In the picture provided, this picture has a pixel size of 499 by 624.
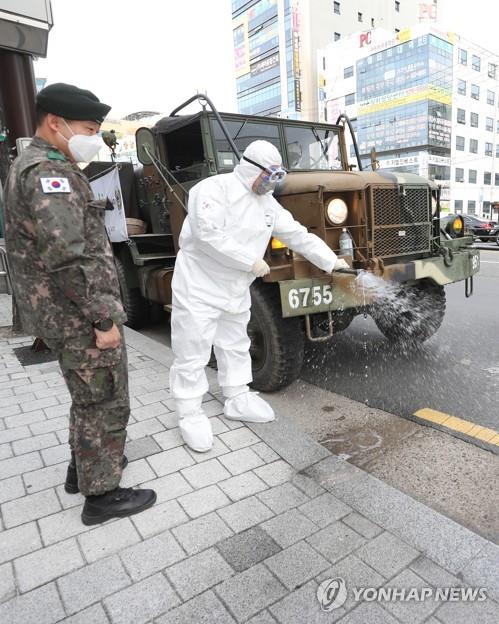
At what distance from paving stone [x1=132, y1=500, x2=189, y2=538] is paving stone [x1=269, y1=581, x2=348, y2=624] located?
629mm

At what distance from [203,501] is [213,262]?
1324 mm

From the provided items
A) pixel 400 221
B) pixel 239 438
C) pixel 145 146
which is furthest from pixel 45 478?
pixel 145 146

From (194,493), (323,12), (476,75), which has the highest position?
(323,12)

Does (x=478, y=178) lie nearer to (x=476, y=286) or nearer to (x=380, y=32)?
(x=380, y=32)

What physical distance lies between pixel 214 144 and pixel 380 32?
4949 cm

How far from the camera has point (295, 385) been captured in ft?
13.8

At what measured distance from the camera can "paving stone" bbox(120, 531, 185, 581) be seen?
1.88 meters

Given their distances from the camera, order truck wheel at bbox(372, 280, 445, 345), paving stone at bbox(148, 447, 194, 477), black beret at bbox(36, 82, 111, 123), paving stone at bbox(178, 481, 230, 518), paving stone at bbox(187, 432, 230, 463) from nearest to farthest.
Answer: black beret at bbox(36, 82, 111, 123) → paving stone at bbox(178, 481, 230, 518) → paving stone at bbox(148, 447, 194, 477) → paving stone at bbox(187, 432, 230, 463) → truck wheel at bbox(372, 280, 445, 345)

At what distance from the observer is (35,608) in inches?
67.4

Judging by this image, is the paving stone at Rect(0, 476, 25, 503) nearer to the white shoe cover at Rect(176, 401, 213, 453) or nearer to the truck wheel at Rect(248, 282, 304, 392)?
the white shoe cover at Rect(176, 401, 213, 453)

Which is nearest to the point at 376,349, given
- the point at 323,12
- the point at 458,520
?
the point at 458,520

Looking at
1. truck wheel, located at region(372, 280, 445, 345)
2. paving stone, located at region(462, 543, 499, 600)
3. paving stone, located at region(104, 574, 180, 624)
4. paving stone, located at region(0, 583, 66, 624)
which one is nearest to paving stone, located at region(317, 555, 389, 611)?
paving stone, located at region(462, 543, 499, 600)

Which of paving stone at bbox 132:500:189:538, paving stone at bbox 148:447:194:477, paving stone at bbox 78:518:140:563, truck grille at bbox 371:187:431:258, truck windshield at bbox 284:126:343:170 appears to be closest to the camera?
paving stone at bbox 78:518:140:563

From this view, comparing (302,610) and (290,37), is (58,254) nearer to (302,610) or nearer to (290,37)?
(302,610)
